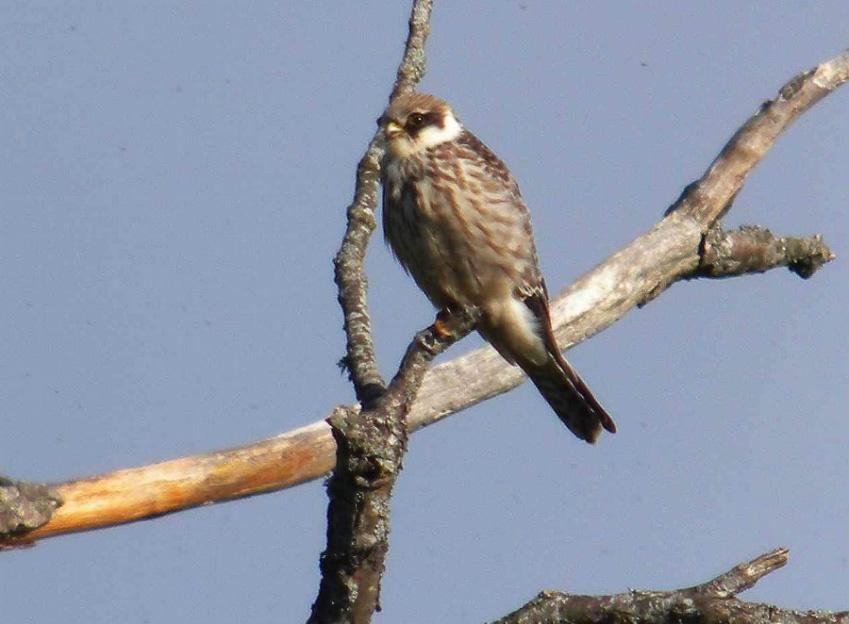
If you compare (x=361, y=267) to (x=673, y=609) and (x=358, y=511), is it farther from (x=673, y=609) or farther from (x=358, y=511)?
(x=673, y=609)

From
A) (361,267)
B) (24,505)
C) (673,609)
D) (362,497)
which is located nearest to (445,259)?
(361,267)

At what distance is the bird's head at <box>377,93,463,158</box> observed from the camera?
483 cm

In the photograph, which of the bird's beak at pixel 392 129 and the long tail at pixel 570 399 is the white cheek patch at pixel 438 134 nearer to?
the bird's beak at pixel 392 129

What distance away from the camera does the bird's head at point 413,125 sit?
4.83 meters

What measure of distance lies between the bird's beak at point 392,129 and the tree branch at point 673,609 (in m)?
2.61

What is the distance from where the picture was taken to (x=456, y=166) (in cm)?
485

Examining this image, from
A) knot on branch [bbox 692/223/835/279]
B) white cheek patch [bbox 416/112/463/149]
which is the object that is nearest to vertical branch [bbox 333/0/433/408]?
white cheek patch [bbox 416/112/463/149]

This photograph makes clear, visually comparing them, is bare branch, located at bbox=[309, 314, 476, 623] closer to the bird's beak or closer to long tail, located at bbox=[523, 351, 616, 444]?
the bird's beak

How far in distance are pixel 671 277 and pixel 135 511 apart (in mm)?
2403

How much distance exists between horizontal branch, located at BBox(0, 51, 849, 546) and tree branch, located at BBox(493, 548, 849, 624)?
185cm

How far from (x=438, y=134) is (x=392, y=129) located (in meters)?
0.18

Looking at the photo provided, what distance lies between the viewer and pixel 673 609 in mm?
2453

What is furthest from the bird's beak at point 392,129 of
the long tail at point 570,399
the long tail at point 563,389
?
the long tail at point 570,399

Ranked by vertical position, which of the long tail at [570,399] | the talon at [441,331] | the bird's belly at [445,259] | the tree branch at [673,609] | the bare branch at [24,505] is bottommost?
the tree branch at [673,609]
